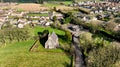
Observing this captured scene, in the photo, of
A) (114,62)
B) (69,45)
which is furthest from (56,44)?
(114,62)

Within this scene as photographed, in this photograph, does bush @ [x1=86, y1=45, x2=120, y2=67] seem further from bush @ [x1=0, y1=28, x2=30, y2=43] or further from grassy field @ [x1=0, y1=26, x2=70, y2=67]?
bush @ [x1=0, y1=28, x2=30, y2=43]

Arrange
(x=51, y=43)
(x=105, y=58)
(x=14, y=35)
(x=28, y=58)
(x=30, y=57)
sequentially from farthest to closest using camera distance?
(x=14, y=35), (x=51, y=43), (x=30, y=57), (x=28, y=58), (x=105, y=58)

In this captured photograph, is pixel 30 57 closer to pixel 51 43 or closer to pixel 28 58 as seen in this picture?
pixel 28 58

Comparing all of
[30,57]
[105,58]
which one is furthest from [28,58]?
[105,58]

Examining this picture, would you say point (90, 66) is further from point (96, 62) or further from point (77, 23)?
point (77, 23)

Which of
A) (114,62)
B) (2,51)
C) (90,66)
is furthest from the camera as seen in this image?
(2,51)

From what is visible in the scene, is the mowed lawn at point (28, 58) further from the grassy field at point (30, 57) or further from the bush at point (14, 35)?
the bush at point (14, 35)

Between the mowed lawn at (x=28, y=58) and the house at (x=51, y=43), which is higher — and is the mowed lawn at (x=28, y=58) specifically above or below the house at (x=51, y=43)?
below

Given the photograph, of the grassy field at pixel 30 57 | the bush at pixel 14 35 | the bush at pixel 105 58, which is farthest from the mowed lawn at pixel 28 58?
the bush at pixel 105 58
